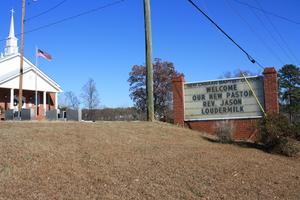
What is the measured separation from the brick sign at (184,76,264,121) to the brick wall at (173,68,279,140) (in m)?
0.24

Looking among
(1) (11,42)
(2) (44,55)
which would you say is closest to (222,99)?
(2) (44,55)

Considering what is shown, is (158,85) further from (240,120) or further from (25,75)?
(240,120)

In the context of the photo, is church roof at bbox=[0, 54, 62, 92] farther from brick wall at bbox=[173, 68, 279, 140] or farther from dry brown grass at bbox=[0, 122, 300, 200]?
dry brown grass at bbox=[0, 122, 300, 200]

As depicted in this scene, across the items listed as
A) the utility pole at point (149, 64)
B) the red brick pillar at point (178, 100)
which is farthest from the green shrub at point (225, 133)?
the red brick pillar at point (178, 100)

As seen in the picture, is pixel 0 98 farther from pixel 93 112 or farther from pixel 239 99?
pixel 239 99

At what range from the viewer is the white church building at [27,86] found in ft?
131

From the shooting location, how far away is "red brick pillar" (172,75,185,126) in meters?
23.9

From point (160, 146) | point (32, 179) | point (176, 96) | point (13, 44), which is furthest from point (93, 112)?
point (32, 179)

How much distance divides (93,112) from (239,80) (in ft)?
125

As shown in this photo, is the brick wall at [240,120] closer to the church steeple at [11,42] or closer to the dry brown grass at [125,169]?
the dry brown grass at [125,169]

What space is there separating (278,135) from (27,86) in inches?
1194

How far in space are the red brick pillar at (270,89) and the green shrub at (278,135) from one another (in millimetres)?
4794

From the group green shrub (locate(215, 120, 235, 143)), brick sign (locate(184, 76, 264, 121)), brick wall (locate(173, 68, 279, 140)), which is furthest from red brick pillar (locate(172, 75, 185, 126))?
green shrub (locate(215, 120, 235, 143))

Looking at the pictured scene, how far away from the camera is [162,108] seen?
4866 centimetres
